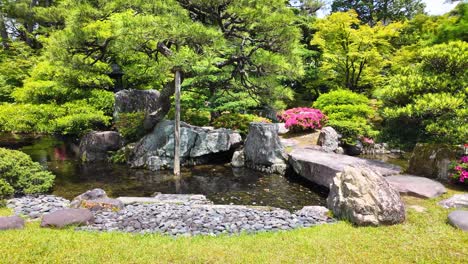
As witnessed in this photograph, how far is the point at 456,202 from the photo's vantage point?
20.4ft

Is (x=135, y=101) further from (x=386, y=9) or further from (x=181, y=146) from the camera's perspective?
(x=386, y=9)

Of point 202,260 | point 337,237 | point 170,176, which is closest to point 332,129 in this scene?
point 170,176

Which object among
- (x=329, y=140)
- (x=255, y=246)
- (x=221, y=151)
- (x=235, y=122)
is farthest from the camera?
(x=235, y=122)

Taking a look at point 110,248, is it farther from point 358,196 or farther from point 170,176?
point 170,176

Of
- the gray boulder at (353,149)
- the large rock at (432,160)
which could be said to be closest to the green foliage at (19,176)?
the large rock at (432,160)

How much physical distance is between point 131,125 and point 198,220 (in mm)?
8449

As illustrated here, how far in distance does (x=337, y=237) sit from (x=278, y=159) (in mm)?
6386

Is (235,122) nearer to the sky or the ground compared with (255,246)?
nearer to the sky

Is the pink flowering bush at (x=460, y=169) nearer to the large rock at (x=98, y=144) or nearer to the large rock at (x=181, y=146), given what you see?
the large rock at (x=181, y=146)

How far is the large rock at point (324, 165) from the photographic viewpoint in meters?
8.34

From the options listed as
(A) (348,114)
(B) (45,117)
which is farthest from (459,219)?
(B) (45,117)

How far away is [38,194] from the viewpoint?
7508 millimetres

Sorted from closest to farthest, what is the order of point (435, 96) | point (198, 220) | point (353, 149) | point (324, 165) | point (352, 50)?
point (198, 220), point (435, 96), point (324, 165), point (353, 149), point (352, 50)

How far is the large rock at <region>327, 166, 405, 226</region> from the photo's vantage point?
5316 millimetres
